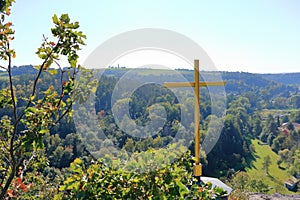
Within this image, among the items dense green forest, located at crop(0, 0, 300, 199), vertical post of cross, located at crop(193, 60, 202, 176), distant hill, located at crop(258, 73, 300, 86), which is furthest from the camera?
distant hill, located at crop(258, 73, 300, 86)

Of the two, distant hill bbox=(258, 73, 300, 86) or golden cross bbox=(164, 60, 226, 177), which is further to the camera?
distant hill bbox=(258, 73, 300, 86)

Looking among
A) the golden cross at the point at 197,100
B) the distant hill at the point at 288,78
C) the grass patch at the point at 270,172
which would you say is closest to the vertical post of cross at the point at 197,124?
the golden cross at the point at 197,100

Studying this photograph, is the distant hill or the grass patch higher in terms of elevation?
the distant hill

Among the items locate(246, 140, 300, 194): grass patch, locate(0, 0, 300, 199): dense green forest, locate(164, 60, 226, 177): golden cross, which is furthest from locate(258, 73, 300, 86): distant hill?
locate(0, 0, 300, 199): dense green forest

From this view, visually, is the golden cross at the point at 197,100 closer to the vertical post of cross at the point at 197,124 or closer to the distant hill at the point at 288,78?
the vertical post of cross at the point at 197,124

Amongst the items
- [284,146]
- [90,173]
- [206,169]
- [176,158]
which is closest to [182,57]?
[176,158]

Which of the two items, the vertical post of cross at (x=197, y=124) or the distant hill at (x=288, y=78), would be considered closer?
the vertical post of cross at (x=197, y=124)

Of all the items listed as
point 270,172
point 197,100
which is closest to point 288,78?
point 270,172

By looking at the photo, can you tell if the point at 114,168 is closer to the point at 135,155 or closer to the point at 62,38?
the point at 135,155

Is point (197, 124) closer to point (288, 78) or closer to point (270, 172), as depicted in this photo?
point (270, 172)

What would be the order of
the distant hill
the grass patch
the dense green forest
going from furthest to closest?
1. the distant hill
2. the grass patch
3. the dense green forest

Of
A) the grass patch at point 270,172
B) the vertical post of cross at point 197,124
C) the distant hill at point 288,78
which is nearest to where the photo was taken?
the vertical post of cross at point 197,124

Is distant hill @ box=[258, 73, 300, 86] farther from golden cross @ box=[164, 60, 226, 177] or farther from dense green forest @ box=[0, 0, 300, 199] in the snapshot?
dense green forest @ box=[0, 0, 300, 199]

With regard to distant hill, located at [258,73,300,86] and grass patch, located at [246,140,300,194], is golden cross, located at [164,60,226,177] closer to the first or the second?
grass patch, located at [246,140,300,194]
